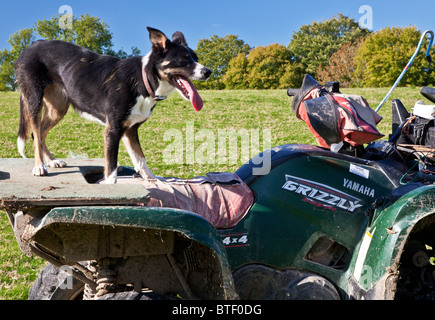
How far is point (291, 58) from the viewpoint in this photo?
45562 millimetres

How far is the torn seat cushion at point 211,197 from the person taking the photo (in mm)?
2799

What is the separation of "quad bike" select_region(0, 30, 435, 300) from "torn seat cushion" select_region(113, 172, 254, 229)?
0.7 inches

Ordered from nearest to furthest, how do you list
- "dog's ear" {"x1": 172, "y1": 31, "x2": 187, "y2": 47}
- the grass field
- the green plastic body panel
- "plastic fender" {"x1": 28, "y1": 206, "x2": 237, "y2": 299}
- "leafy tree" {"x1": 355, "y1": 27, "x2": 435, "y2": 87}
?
1. "plastic fender" {"x1": 28, "y1": 206, "x2": 237, "y2": 299}
2. the green plastic body panel
3. "dog's ear" {"x1": 172, "y1": 31, "x2": 187, "y2": 47}
4. the grass field
5. "leafy tree" {"x1": 355, "y1": 27, "x2": 435, "y2": 87}

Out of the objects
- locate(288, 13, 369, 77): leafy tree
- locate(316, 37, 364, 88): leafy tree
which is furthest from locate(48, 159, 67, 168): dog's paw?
locate(288, 13, 369, 77): leafy tree

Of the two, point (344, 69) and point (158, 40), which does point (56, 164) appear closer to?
point (158, 40)

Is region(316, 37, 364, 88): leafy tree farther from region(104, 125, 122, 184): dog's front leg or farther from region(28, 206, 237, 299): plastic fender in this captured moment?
region(28, 206, 237, 299): plastic fender

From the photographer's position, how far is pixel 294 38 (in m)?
56.5

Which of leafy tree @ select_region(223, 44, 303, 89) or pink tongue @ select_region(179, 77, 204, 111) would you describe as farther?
leafy tree @ select_region(223, 44, 303, 89)

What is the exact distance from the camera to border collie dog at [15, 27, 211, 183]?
323cm

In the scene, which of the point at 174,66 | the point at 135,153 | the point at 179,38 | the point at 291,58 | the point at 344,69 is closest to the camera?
the point at 174,66

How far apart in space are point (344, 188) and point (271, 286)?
0.80 m

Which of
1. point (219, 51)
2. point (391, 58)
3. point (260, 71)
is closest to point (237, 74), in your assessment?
point (260, 71)

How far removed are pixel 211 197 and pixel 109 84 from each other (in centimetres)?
110
